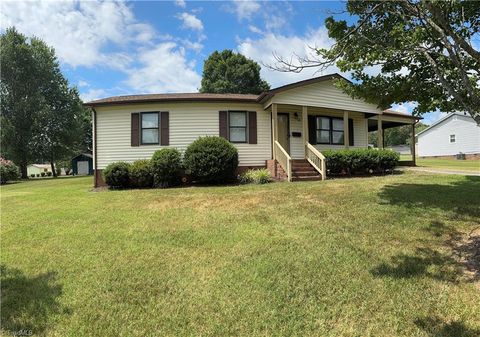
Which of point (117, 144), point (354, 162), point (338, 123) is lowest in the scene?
point (354, 162)

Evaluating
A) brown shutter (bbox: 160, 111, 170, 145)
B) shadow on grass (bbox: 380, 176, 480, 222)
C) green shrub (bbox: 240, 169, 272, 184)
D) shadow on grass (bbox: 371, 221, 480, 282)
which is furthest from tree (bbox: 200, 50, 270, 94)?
shadow on grass (bbox: 371, 221, 480, 282)

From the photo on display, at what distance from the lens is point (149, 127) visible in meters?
14.6

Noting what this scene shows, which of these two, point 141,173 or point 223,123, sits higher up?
point 223,123

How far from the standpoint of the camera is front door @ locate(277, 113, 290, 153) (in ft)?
52.2

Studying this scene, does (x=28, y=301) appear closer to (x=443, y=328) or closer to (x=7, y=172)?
(x=443, y=328)

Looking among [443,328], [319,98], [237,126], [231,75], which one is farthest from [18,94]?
[443,328]

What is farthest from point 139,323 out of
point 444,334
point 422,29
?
point 422,29

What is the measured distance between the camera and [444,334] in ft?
11.8

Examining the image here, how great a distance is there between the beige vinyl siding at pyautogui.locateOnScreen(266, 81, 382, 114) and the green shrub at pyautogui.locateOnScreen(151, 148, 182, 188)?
14.9ft

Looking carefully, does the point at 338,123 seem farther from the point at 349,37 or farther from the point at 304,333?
the point at 304,333

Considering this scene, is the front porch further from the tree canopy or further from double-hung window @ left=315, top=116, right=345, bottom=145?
the tree canopy

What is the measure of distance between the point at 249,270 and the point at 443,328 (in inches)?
94.0

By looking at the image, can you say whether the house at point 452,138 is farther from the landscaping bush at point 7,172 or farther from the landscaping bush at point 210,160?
the landscaping bush at point 7,172

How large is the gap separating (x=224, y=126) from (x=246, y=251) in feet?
31.9
